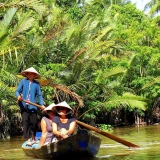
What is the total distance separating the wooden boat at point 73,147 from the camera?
8.16 m

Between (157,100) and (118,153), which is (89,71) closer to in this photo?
(157,100)

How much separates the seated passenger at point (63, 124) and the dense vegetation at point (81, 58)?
5201 mm

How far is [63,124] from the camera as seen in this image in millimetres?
8508

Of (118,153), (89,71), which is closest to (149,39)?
(89,71)

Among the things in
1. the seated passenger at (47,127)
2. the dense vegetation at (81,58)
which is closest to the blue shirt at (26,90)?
the seated passenger at (47,127)

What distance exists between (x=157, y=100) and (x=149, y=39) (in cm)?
299

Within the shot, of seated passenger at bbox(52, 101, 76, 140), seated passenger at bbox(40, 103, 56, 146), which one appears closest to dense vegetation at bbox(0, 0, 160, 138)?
seated passenger at bbox(40, 103, 56, 146)

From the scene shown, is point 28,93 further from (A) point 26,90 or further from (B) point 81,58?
(B) point 81,58

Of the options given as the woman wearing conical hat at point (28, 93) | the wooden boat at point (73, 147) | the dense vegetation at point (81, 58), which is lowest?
the wooden boat at point (73, 147)

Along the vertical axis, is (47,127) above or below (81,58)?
below

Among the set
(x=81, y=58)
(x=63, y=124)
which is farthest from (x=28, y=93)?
(x=81, y=58)

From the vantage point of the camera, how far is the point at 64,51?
18.6 metres

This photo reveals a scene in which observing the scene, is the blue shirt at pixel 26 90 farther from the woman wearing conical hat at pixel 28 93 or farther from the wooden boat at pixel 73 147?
the wooden boat at pixel 73 147

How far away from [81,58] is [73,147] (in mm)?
10454
